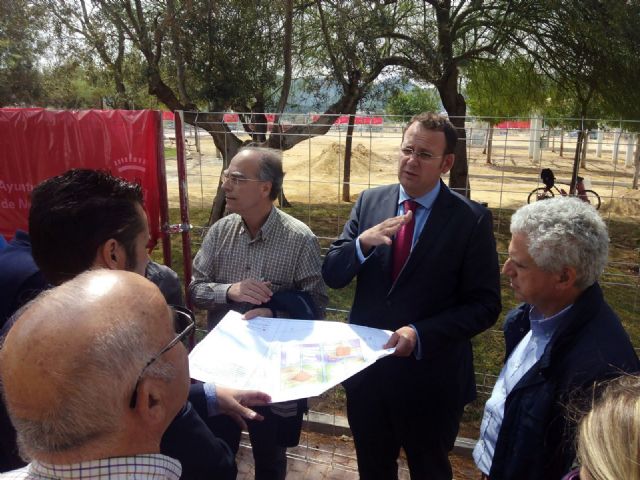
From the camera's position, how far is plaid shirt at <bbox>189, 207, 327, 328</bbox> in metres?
2.57

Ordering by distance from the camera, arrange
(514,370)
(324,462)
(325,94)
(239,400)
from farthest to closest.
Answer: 1. (325,94)
2. (324,462)
3. (514,370)
4. (239,400)

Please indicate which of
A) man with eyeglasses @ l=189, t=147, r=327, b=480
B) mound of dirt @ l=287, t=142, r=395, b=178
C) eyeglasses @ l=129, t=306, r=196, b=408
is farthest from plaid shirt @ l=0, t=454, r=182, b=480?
mound of dirt @ l=287, t=142, r=395, b=178

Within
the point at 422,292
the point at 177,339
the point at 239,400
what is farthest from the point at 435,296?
the point at 177,339

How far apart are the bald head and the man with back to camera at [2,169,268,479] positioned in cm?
53

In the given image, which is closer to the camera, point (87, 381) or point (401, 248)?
point (87, 381)

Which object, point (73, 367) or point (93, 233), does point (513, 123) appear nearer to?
point (93, 233)

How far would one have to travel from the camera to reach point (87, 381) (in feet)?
3.16

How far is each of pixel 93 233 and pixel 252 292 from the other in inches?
34.2

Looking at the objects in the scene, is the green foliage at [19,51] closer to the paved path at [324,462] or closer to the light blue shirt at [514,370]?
the paved path at [324,462]

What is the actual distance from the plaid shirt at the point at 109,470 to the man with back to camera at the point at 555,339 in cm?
120

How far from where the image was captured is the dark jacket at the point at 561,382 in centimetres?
163

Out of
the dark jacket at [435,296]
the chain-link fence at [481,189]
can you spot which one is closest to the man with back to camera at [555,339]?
the dark jacket at [435,296]

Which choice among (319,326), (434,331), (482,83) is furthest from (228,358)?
(482,83)

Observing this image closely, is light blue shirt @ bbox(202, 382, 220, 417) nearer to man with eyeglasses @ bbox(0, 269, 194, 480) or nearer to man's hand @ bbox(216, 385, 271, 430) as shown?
man's hand @ bbox(216, 385, 271, 430)
